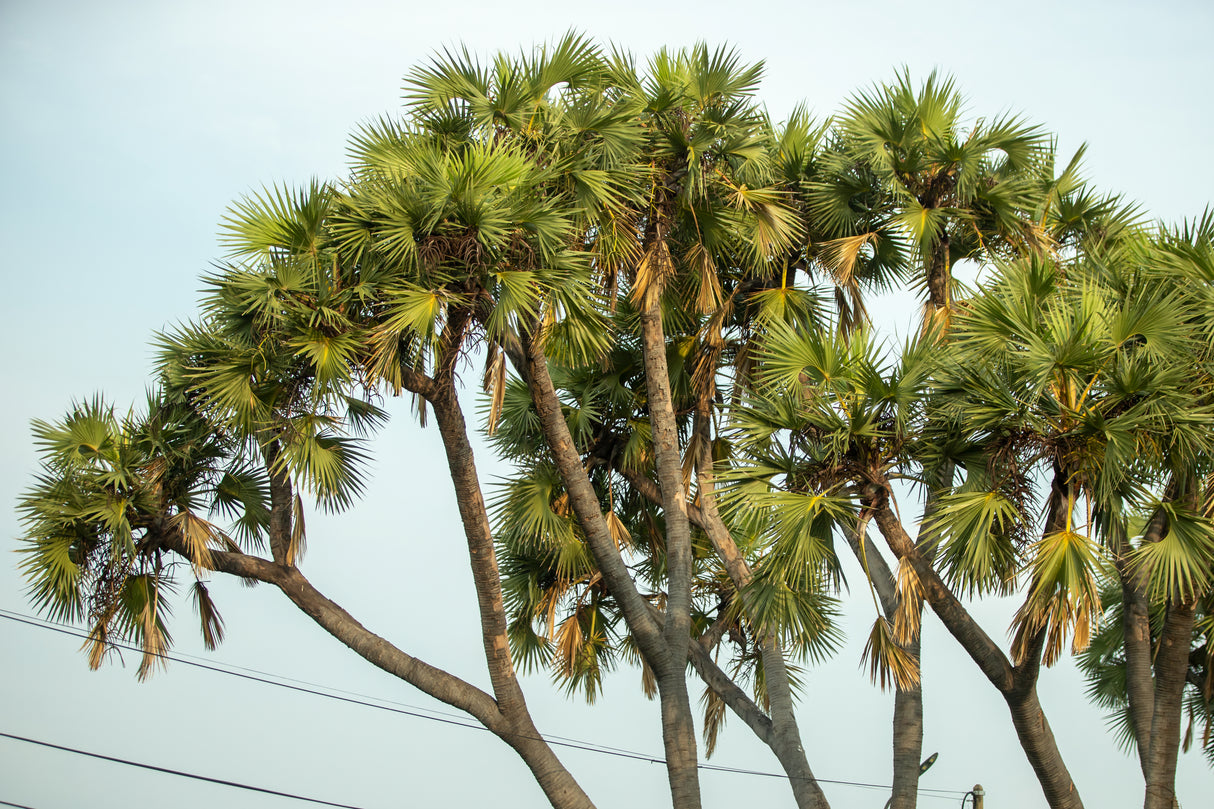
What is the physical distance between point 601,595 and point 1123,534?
263 inches

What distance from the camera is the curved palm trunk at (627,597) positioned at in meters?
12.9

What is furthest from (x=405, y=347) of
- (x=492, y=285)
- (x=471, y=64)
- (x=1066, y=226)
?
(x=1066, y=226)

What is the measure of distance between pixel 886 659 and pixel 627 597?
9.00ft

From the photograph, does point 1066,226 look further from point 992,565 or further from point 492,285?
point 492,285

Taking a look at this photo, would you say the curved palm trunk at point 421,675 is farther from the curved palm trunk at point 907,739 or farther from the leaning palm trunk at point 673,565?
the curved palm trunk at point 907,739

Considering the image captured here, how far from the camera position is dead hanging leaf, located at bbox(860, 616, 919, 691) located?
41.5ft

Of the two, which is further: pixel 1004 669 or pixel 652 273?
pixel 652 273

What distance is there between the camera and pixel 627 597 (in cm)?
1332

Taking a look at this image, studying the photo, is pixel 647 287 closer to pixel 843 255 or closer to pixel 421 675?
pixel 843 255

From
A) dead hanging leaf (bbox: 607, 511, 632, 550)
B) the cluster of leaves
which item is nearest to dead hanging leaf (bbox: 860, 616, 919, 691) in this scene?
the cluster of leaves

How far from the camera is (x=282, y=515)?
12.7 m

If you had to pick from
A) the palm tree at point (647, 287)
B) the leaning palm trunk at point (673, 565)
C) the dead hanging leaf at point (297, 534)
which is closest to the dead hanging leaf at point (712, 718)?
the palm tree at point (647, 287)

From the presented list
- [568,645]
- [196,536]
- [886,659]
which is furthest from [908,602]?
[196,536]

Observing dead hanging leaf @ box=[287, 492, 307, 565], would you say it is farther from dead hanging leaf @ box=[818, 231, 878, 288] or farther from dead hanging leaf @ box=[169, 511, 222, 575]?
dead hanging leaf @ box=[818, 231, 878, 288]
